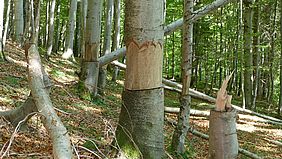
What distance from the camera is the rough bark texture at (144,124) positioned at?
3818 mm

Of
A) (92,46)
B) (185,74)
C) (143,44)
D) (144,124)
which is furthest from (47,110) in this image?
(92,46)

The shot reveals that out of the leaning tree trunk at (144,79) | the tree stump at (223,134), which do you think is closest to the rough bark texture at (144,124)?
the leaning tree trunk at (144,79)

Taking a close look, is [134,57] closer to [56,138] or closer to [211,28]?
[56,138]

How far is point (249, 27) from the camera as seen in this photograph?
680 inches

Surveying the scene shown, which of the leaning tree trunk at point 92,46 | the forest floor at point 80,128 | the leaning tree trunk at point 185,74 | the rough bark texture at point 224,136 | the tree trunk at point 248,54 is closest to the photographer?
the rough bark texture at point 224,136

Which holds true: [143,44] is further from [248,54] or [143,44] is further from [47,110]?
[248,54]

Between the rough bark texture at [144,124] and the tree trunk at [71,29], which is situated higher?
the tree trunk at [71,29]

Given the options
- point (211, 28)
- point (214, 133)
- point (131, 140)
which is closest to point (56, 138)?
point (131, 140)

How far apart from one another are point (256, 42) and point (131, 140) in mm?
17204

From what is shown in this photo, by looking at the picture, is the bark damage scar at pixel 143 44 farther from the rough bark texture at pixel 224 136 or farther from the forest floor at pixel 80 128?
Answer: the rough bark texture at pixel 224 136

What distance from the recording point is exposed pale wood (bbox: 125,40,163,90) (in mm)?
3785

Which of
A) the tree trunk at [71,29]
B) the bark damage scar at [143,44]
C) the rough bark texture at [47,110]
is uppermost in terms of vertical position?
the tree trunk at [71,29]

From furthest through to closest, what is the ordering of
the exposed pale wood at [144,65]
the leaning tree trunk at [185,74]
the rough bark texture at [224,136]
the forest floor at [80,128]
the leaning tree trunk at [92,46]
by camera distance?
the leaning tree trunk at [92,46] < the leaning tree trunk at [185,74] < the forest floor at [80,128] < the exposed pale wood at [144,65] < the rough bark texture at [224,136]

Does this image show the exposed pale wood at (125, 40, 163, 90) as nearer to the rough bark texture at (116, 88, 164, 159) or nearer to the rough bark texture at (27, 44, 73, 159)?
the rough bark texture at (116, 88, 164, 159)
